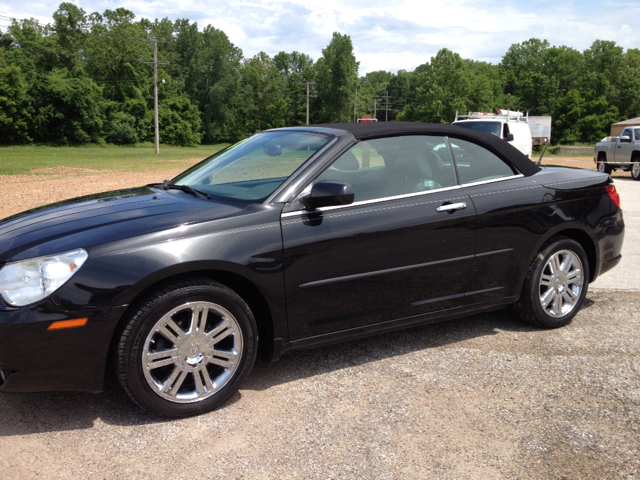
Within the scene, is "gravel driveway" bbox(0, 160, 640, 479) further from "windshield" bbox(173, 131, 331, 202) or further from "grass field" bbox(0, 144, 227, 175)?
"grass field" bbox(0, 144, 227, 175)

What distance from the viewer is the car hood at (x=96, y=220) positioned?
10.3 ft

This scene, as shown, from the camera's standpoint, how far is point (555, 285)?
15.5 feet

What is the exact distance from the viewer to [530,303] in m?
4.60

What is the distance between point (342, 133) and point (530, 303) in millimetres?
1970

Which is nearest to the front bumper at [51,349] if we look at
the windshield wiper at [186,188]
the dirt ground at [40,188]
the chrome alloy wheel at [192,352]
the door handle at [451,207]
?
the chrome alloy wheel at [192,352]

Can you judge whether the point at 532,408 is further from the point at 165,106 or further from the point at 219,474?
the point at 165,106

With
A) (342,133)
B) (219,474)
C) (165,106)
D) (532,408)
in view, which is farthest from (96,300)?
(165,106)

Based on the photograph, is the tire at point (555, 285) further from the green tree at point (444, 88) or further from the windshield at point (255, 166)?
the green tree at point (444, 88)

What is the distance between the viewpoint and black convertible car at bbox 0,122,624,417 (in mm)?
3043

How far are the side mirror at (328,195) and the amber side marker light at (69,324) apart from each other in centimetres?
139

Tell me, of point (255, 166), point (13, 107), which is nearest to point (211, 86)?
point (13, 107)

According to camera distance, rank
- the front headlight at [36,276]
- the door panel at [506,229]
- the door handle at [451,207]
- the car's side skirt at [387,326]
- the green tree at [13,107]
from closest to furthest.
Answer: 1. the front headlight at [36,276]
2. the car's side skirt at [387,326]
3. the door handle at [451,207]
4. the door panel at [506,229]
5. the green tree at [13,107]

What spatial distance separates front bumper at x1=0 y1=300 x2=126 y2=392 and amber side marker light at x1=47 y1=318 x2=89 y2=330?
15 mm

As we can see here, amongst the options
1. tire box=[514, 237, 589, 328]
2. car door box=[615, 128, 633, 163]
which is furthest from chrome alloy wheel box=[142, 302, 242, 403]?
car door box=[615, 128, 633, 163]
